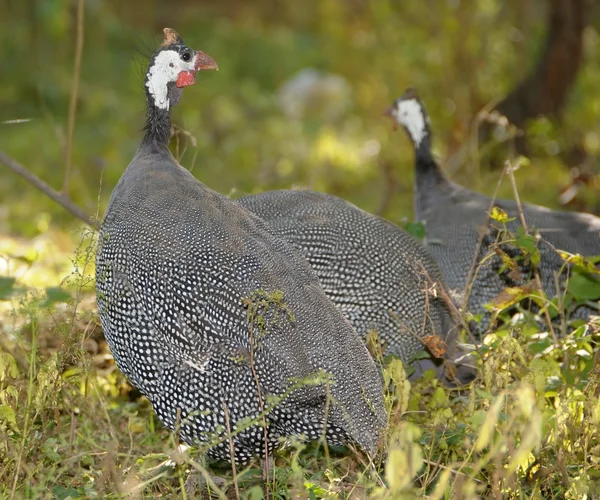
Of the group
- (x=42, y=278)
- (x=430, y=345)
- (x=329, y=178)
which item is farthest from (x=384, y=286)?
(x=329, y=178)

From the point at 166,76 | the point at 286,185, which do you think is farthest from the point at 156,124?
the point at 286,185

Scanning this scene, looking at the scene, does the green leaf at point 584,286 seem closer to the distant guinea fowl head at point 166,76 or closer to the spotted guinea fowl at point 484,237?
the spotted guinea fowl at point 484,237

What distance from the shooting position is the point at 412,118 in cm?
441

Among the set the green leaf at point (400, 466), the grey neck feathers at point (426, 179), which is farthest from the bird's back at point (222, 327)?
the grey neck feathers at point (426, 179)

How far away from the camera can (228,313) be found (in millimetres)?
2369

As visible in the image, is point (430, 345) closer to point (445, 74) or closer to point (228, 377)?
point (228, 377)

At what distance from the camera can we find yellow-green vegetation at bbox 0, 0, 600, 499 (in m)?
2.35

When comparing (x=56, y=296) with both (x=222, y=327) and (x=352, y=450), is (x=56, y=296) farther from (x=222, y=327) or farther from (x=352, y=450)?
(x=352, y=450)

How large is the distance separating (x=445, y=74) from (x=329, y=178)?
1.08 meters

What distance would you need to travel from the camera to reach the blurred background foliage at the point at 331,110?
5.67 meters

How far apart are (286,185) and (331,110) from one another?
3.58 metres

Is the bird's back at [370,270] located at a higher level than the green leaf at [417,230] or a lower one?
lower

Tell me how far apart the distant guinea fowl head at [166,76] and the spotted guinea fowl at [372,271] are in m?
0.47

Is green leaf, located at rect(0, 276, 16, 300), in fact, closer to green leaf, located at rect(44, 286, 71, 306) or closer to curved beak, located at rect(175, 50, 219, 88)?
green leaf, located at rect(44, 286, 71, 306)
